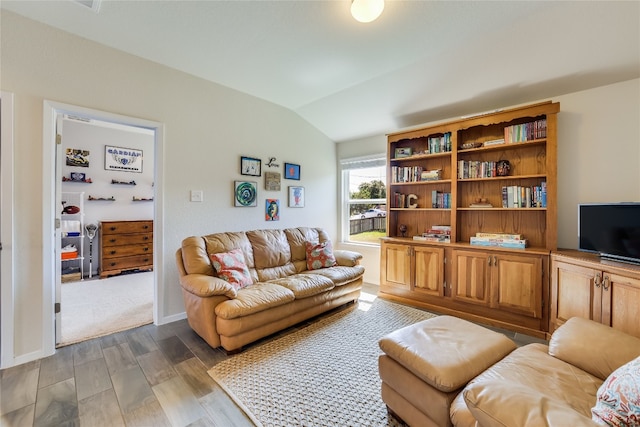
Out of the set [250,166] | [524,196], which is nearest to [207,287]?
[250,166]

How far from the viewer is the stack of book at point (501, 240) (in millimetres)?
2805

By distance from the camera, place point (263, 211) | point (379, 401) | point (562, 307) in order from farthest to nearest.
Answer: point (263, 211) → point (562, 307) → point (379, 401)

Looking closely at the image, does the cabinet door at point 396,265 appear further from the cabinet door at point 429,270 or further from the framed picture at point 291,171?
the framed picture at point 291,171

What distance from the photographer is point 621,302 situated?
6.63 feet

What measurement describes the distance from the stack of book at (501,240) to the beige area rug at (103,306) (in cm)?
371

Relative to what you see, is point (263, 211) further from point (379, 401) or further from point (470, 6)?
point (470, 6)

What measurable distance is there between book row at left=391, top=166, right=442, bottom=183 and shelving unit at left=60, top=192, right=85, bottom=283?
5.15 meters

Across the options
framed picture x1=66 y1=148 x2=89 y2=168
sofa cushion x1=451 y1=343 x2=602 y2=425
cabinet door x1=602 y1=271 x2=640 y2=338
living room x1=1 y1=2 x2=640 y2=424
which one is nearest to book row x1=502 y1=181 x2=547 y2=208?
living room x1=1 y1=2 x2=640 y2=424

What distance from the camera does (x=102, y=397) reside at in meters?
1.72

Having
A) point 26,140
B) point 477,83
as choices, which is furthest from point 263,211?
point 477,83

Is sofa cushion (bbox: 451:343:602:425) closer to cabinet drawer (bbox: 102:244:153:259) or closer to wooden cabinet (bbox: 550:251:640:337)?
wooden cabinet (bbox: 550:251:640:337)

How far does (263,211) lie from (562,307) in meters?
3.34

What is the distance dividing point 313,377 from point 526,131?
123 inches

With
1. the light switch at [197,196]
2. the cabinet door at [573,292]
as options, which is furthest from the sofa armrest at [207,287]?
the cabinet door at [573,292]
